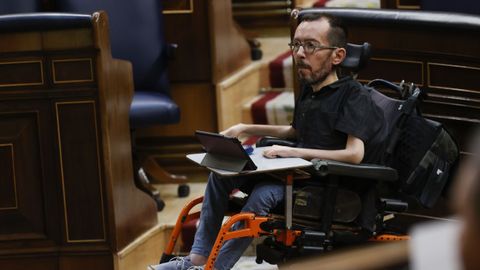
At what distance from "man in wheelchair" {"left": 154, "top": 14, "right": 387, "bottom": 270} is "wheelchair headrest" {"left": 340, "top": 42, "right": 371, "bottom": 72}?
23mm

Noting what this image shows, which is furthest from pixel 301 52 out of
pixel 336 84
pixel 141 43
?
pixel 141 43

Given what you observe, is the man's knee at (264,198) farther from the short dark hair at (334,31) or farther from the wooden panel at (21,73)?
the wooden panel at (21,73)

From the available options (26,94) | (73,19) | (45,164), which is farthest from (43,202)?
(73,19)

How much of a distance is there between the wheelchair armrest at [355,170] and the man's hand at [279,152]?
0.41 feet

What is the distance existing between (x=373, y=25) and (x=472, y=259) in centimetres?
292

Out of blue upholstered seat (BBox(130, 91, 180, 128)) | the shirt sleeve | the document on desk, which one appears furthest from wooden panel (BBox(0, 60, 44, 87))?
the shirt sleeve

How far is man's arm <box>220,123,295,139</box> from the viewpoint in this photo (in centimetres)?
307

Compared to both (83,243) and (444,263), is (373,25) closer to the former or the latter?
(83,243)

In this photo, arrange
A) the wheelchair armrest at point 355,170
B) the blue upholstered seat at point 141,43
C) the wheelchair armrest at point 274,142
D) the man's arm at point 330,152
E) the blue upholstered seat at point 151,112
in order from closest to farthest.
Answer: the wheelchair armrest at point 355,170 → the man's arm at point 330,152 → the wheelchair armrest at point 274,142 → the blue upholstered seat at point 151,112 → the blue upholstered seat at point 141,43

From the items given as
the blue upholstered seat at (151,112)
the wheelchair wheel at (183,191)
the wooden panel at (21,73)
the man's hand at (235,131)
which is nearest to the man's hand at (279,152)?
the man's hand at (235,131)

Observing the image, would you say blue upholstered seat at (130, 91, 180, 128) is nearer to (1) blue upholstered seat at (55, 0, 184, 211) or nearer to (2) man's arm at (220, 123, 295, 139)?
(1) blue upholstered seat at (55, 0, 184, 211)

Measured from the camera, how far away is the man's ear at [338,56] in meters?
2.96

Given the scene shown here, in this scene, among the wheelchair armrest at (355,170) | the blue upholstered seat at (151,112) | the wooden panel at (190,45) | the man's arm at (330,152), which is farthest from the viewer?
the wooden panel at (190,45)

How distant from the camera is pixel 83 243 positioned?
11.9 feet
